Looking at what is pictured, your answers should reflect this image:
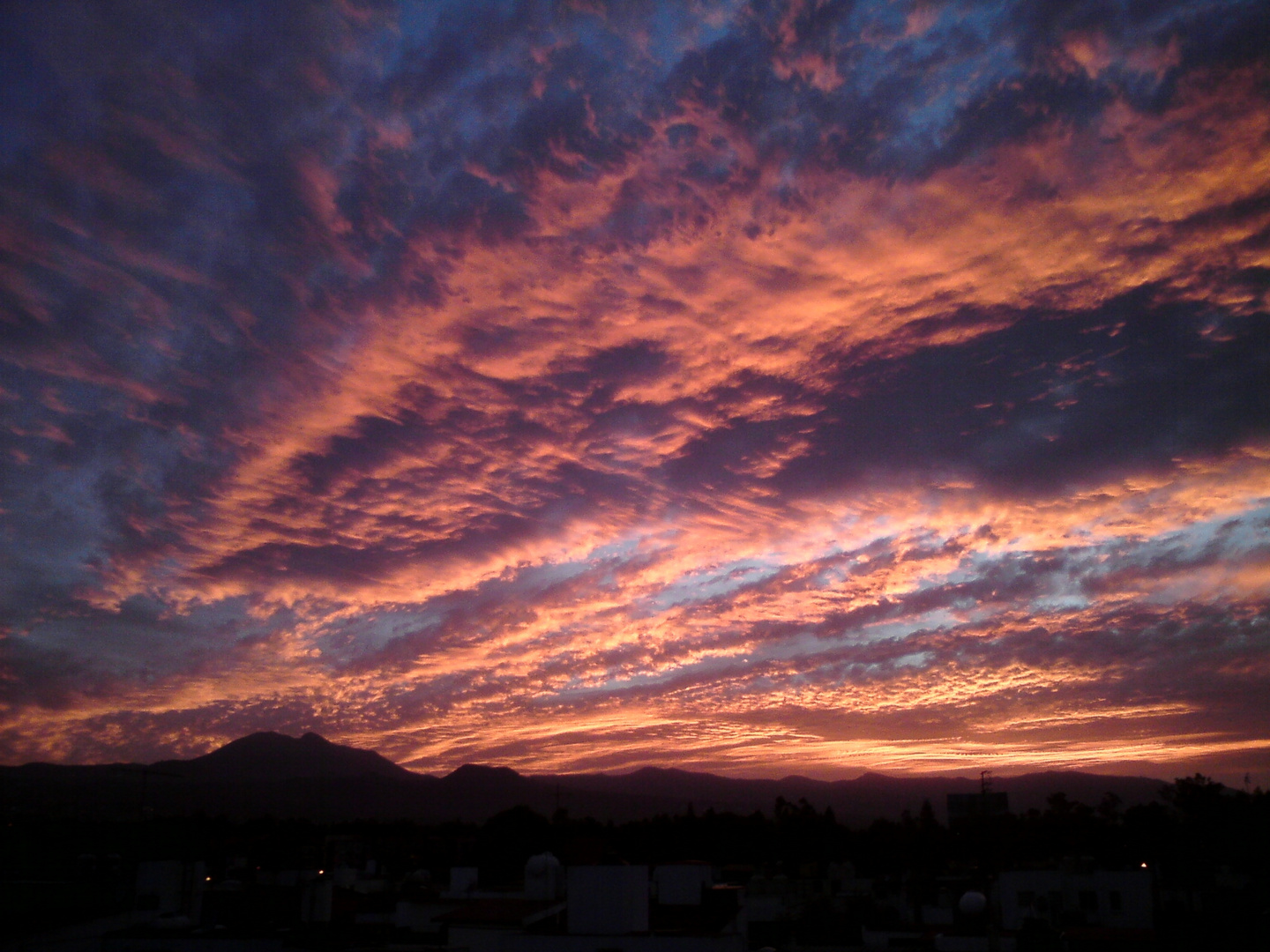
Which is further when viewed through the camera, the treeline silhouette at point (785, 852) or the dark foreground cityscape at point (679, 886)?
the treeline silhouette at point (785, 852)

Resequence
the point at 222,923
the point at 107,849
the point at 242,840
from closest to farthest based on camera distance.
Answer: the point at 222,923
the point at 107,849
the point at 242,840

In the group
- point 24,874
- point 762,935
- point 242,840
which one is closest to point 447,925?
point 762,935

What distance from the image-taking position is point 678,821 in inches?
4434

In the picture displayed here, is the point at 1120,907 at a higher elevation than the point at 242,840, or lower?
lower

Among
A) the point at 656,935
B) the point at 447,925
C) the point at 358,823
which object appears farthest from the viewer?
the point at 358,823

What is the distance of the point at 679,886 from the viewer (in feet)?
154

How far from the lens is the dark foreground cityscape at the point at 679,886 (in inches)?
1283

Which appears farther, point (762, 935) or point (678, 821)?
point (678, 821)

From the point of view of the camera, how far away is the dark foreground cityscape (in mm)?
32594

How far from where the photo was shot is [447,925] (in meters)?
34.0

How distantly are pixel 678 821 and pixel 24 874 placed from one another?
74.0m

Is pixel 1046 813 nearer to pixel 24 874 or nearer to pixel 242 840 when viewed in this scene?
pixel 242 840

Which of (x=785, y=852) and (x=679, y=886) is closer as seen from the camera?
(x=679, y=886)

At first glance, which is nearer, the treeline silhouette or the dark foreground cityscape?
the dark foreground cityscape
